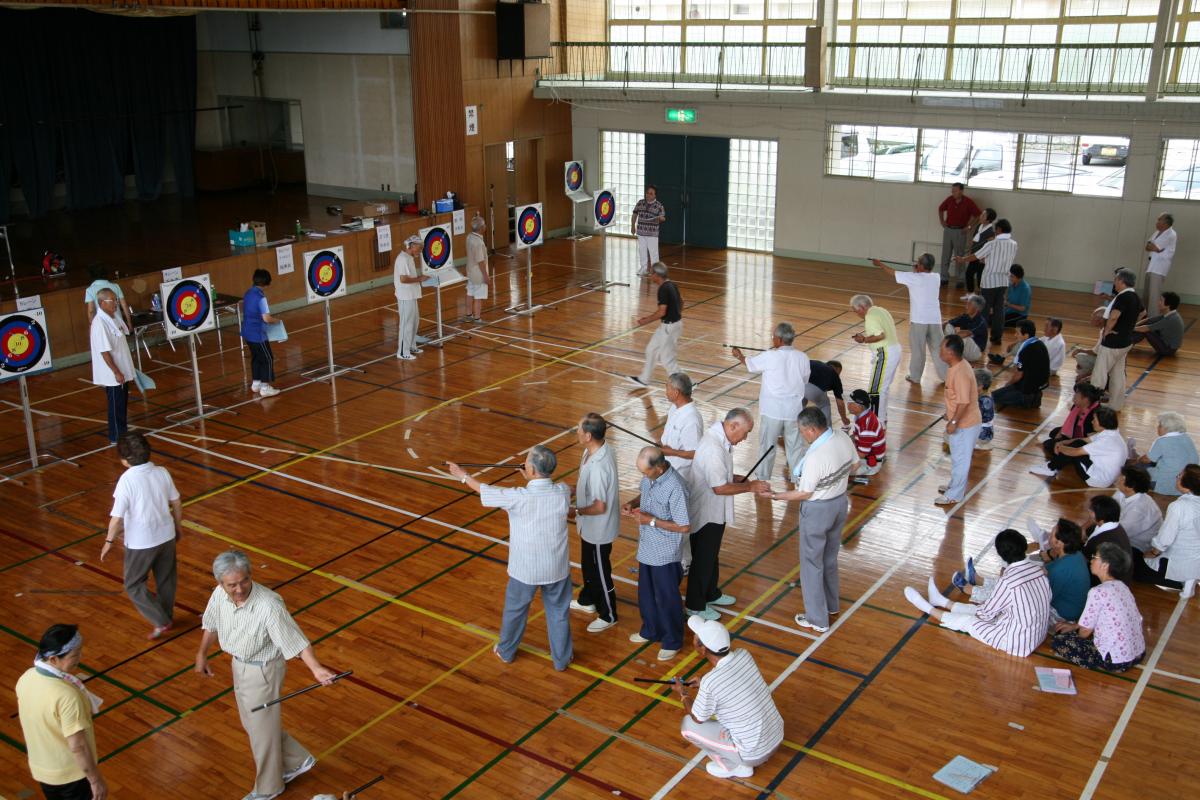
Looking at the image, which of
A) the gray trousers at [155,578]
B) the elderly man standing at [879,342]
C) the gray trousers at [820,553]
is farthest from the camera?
the elderly man standing at [879,342]

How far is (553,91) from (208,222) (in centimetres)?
740

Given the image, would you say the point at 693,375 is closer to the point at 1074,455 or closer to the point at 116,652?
the point at 1074,455

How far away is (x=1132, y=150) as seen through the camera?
54.9ft

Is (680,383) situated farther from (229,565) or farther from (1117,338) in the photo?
(1117,338)

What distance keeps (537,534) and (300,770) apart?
1.93 meters

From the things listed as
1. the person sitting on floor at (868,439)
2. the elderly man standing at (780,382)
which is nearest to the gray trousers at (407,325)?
the elderly man standing at (780,382)

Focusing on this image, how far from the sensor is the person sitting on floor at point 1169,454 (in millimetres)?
9234

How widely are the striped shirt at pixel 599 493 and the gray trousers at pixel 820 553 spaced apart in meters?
1.31

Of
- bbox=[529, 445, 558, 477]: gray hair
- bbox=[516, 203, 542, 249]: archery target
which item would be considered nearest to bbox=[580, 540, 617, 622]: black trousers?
bbox=[529, 445, 558, 477]: gray hair

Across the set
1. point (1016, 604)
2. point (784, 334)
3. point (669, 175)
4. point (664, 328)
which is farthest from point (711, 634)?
point (669, 175)

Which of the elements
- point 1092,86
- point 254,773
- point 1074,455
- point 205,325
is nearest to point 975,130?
point 1092,86

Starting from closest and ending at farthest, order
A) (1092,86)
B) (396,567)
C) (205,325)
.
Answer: (396,567), (205,325), (1092,86)

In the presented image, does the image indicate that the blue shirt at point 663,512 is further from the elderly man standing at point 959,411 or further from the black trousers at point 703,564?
the elderly man standing at point 959,411

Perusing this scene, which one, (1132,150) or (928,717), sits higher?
(1132,150)
